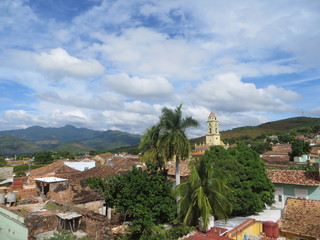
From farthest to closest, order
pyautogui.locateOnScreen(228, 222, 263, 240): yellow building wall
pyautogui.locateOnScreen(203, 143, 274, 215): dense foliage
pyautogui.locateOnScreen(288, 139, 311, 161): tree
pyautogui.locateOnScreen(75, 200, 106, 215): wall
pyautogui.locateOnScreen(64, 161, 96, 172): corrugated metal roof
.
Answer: pyautogui.locateOnScreen(288, 139, 311, 161): tree, pyautogui.locateOnScreen(64, 161, 96, 172): corrugated metal roof, pyautogui.locateOnScreen(75, 200, 106, 215): wall, pyautogui.locateOnScreen(203, 143, 274, 215): dense foliage, pyautogui.locateOnScreen(228, 222, 263, 240): yellow building wall

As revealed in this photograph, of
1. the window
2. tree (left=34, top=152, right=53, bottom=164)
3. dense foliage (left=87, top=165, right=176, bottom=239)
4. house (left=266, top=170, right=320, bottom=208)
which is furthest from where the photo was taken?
tree (left=34, top=152, right=53, bottom=164)

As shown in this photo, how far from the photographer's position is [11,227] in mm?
15508

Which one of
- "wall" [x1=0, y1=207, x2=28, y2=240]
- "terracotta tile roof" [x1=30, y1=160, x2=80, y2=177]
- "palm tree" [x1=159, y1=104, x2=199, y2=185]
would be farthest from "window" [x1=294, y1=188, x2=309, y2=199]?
"terracotta tile roof" [x1=30, y1=160, x2=80, y2=177]

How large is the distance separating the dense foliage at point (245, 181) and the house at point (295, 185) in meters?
2.74

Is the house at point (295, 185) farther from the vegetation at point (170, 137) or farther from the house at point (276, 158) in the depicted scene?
the house at point (276, 158)

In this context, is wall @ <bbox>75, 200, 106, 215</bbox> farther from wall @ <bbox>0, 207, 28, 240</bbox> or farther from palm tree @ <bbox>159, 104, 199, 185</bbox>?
palm tree @ <bbox>159, 104, 199, 185</bbox>

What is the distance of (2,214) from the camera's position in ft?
53.1

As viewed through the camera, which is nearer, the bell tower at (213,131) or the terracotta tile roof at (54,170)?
the terracotta tile roof at (54,170)

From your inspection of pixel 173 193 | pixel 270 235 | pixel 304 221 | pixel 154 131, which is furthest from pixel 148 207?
pixel 304 221

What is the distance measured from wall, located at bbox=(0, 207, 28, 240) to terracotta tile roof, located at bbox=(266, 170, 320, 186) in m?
20.6

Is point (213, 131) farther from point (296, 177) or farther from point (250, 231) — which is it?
point (250, 231)

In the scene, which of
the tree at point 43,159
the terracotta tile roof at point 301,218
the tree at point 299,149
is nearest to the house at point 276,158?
the tree at point 299,149

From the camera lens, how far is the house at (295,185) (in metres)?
20.5

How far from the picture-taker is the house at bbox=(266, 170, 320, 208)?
2050 cm
